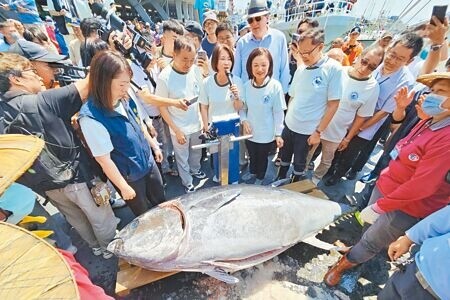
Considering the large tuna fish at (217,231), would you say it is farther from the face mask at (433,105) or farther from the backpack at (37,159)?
the face mask at (433,105)

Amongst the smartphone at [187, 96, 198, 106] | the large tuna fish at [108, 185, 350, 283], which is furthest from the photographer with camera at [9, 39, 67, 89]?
the large tuna fish at [108, 185, 350, 283]

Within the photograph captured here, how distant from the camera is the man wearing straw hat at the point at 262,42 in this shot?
130 inches

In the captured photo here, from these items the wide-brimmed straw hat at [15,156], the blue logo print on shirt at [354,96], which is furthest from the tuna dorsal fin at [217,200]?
the blue logo print on shirt at [354,96]

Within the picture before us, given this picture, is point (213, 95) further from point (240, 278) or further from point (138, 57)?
point (240, 278)

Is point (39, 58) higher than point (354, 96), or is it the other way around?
point (39, 58)

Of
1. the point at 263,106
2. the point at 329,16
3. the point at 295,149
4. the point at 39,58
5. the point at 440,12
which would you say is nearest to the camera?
the point at 39,58

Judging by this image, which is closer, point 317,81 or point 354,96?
point 317,81

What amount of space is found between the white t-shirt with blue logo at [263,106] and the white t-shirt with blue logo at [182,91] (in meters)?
0.64

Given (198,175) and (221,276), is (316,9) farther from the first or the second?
(221,276)

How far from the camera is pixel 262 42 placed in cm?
344

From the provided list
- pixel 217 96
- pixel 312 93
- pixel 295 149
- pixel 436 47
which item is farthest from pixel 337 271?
pixel 436 47

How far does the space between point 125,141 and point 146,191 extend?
0.79 m

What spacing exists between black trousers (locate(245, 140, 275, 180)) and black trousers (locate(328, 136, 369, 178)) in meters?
1.09

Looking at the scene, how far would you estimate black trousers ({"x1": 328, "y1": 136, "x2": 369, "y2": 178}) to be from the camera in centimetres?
324
